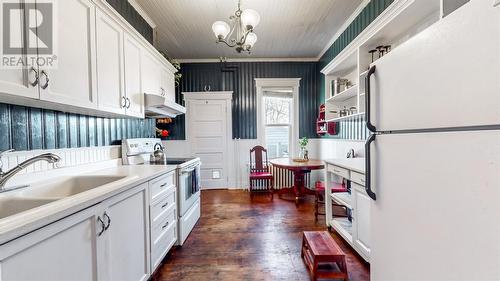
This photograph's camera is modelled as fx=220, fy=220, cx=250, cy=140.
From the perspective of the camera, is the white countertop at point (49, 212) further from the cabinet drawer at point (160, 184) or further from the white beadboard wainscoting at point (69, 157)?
the cabinet drawer at point (160, 184)

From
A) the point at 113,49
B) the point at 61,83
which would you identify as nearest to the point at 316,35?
the point at 113,49

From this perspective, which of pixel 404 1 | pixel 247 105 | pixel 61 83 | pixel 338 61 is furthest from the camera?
pixel 247 105

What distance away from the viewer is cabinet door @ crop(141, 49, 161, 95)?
2.55m

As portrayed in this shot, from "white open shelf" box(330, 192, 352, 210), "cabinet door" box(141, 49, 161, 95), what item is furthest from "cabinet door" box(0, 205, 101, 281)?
"white open shelf" box(330, 192, 352, 210)

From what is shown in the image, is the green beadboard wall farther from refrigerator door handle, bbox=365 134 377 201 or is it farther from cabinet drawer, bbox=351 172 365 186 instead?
refrigerator door handle, bbox=365 134 377 201

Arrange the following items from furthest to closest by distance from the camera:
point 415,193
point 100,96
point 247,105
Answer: point 247,105, point 100,96, point 415,193

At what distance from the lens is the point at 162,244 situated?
203cm

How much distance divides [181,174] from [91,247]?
1.33 meters

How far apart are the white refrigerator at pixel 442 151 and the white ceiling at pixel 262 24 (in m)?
2.17

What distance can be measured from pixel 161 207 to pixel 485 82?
2213 mm

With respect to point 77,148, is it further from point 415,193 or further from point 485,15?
point 485,15

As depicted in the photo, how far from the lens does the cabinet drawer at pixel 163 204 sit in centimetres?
189

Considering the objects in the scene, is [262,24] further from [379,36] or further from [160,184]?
[160,184]

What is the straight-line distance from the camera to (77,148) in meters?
1.87
